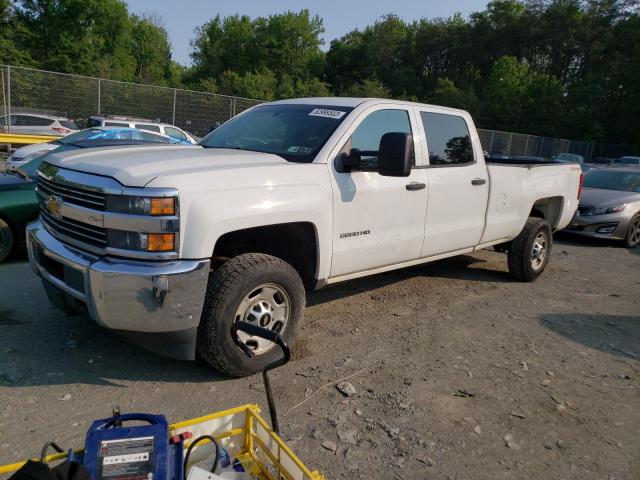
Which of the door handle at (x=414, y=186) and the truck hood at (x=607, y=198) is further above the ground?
the door handle at (x=414, y=186)

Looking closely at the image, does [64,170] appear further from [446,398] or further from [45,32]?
[45,32]

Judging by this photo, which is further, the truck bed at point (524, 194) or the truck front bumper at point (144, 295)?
the truck bed at point (524, 194)

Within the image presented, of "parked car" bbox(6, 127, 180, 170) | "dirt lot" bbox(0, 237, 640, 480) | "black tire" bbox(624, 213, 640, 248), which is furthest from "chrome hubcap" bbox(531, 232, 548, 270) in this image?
"parked car" bbox(6, 127, 180, 170)

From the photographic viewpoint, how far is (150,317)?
9.89 feet

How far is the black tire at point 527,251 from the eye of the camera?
241 inches

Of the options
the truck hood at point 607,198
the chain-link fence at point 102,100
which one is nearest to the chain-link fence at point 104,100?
the chain-link fence at point 102,100

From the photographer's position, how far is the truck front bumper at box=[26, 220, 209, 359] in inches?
116

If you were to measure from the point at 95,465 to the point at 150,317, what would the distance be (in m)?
1.26

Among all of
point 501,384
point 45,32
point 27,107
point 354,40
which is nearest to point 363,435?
point 501,384

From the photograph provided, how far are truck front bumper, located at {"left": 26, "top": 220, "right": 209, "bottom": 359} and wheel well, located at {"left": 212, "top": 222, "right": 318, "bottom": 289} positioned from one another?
0.65m

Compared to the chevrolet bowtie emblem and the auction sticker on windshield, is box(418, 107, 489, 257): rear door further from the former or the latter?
the chevrolet bowtie emblem

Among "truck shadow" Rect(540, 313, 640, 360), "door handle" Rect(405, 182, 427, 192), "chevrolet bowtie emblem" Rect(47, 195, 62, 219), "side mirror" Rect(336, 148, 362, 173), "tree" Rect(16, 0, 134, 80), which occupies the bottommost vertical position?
"truck shadow" Rect(540, 313, 640, 360)

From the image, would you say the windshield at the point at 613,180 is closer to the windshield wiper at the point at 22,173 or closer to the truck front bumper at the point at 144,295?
the truck front bumper at the point at 144,295

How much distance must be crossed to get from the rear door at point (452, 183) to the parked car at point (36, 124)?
15.6 metres
